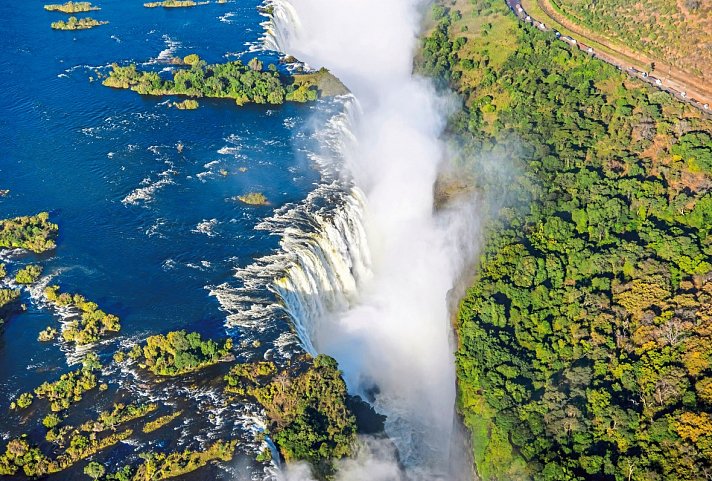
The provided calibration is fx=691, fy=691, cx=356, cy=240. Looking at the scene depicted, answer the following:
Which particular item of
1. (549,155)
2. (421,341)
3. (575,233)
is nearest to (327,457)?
(421,341)

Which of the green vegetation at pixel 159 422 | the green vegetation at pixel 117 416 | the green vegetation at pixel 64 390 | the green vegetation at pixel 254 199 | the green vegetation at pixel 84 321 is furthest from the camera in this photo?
the green vegetation at pixel 254 199

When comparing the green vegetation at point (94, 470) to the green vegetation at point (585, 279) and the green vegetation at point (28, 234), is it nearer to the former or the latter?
the green vegetation at point (585, 279)

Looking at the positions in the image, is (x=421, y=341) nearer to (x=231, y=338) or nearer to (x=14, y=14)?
(x=231, y=338)

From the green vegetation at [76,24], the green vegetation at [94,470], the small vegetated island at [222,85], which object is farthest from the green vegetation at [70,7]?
the green vegetation at [94,470]

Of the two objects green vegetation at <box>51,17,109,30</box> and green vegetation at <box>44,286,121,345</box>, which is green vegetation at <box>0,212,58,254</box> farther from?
green vegetation at <box>51,17,109,30</box>

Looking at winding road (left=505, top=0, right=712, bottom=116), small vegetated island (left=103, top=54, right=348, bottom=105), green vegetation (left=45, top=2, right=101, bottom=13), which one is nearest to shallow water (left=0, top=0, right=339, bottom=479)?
small vegetated island (left=103, top=54, right=348, bottom=105)

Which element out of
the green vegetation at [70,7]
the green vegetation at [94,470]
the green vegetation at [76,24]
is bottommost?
the green vegetation at [94,470]
